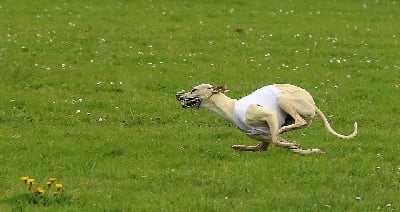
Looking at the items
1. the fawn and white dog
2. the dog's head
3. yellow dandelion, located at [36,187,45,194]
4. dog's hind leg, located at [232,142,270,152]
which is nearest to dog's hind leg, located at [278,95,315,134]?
the fawn and white dog

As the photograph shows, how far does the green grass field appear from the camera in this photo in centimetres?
1048

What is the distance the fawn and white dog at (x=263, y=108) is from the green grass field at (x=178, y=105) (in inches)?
21.6

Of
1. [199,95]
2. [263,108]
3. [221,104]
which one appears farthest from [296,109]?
[199,95]

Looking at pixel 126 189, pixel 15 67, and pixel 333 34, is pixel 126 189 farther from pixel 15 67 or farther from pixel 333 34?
pixel 333 34

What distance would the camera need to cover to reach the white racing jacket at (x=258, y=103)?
443 inches

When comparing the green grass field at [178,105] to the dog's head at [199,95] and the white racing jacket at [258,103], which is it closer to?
the white racing jacket at [258,103]

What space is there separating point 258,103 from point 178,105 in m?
4.87

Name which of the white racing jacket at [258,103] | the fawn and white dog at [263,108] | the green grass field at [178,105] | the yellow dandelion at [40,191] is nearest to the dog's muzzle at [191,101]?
the fawn and white dog at [263,108]

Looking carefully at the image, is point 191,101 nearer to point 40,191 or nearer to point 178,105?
point 40,191

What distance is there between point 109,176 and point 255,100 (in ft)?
7.07

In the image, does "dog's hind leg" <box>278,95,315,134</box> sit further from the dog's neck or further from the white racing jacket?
the dog's neck

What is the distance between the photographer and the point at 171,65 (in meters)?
20.1

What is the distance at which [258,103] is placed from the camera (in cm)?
1130

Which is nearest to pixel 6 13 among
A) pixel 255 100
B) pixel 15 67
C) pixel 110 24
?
pixel 110 24
